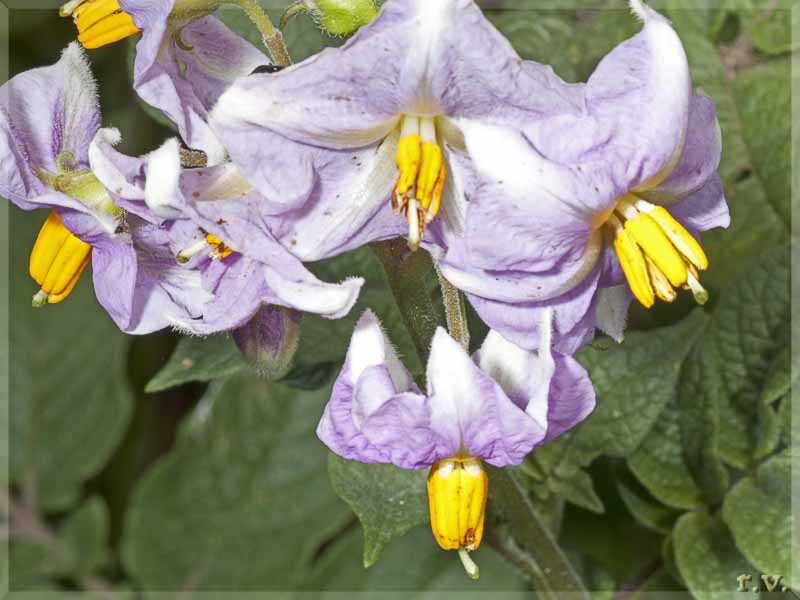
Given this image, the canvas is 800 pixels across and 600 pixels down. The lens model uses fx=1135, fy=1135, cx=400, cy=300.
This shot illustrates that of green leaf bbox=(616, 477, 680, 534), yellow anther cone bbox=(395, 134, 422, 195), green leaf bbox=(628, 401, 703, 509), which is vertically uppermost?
yellow anther cone bbox=(395, 134, 422, 195)

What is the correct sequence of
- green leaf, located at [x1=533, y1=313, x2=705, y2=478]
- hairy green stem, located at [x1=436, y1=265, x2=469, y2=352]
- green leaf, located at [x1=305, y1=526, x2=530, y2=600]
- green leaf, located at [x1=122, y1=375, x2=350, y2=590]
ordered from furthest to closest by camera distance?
green leaf, located at [x1=122, y1=375, x2=350, y2=590], green leaf, located at [x1=305, y1=526, x2=530, y2=600], green leaf, located at [x1=533, y1=313, x2=705, y2=478], hairy green stem, located at [x1=436, y1=265, x2=469, y2=352]

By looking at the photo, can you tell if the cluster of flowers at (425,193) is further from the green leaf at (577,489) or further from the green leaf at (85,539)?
the green leaf at (85,539)

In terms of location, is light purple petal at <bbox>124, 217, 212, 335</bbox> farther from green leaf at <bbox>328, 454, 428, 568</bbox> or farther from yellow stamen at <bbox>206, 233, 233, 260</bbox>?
green leaf at <bbox>328, 454, 428, 568</bbox>

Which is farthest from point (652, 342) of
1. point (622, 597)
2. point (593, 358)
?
point (622, 597)

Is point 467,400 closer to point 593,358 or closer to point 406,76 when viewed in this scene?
point 406,76

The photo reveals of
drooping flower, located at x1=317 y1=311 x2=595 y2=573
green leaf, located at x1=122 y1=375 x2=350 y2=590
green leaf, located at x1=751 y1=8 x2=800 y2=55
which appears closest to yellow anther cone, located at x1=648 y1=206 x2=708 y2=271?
drooping flower, located at x1=317 y1=311 x2=595 y2=573

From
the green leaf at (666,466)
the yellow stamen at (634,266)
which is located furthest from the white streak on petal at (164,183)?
the green leaf at (666,466)

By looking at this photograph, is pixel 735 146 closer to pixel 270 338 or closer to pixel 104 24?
pixel 270 338

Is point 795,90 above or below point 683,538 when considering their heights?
above
